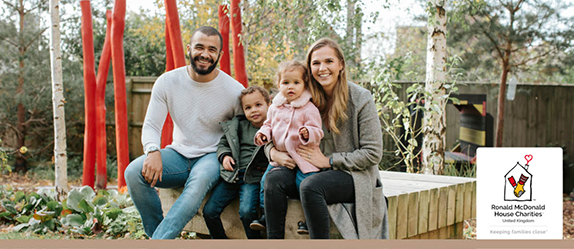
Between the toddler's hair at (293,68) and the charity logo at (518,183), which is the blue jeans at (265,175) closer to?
the toddler's hair at (293,68)

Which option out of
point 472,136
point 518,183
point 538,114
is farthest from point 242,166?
point 538,114

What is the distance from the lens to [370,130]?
2.07 metres

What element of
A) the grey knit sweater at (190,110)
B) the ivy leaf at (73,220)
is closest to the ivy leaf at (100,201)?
the ivy leaf at (73,220)

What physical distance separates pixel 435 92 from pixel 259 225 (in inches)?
98.9

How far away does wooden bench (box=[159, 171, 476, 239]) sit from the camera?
2374 millimetres

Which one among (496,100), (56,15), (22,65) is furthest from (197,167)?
(496,100)

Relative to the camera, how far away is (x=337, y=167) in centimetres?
207

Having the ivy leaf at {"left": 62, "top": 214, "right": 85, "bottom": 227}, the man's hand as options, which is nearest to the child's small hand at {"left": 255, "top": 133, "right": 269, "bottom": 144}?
the man's hand

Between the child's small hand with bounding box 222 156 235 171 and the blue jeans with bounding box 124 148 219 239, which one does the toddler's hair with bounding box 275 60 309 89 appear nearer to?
the child's small hand with bounding box 222 156 235 171

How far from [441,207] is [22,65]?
Result: 5942mm

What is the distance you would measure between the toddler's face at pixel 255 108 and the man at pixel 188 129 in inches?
4.9

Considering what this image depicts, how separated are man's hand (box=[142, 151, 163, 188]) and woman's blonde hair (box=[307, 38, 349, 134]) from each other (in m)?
0.75

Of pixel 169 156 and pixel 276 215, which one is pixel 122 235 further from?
pixel 276 215

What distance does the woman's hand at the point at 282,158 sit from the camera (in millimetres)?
2102
